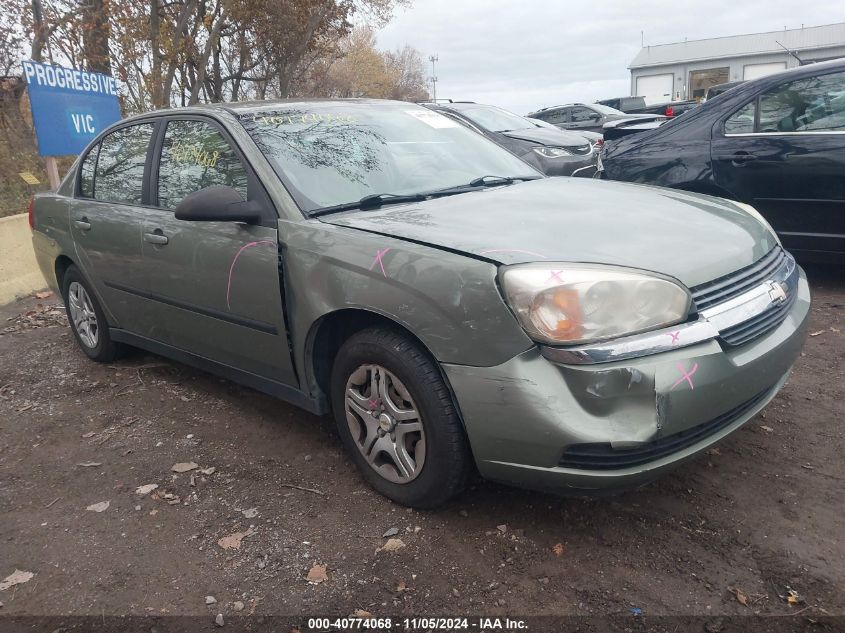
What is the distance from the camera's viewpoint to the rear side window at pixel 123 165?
405cm

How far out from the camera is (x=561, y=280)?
7.34 ft

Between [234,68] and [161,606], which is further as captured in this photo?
[234,68]

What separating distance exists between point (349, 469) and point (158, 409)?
152 cm

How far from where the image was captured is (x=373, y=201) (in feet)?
10.1

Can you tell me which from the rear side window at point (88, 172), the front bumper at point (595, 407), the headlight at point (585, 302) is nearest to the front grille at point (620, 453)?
the front bumper at point (595, 407)

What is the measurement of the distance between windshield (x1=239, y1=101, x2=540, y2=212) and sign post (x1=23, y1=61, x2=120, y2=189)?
18.5 feet

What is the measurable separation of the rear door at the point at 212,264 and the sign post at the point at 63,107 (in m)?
5.06

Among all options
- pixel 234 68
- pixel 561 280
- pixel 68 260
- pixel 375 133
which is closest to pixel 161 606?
pixel 561 280

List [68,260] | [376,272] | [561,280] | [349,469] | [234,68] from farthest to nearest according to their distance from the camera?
1. [234,68]
2. [68,260]
3. [349,469]
4. [376,272]
5. [561,280]

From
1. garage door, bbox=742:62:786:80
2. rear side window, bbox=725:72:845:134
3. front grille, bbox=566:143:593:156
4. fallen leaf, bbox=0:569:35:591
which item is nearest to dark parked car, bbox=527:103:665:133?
front grille, bbox=566:143:593:156

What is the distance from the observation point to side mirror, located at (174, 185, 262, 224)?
2.99m

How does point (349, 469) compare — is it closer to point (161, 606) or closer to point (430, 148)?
point (161, 606)

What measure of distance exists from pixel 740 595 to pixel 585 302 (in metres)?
1.04

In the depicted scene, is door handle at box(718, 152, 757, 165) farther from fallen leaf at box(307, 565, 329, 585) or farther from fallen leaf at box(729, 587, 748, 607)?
fallen leaf at box(307, 565, 329, 585)
